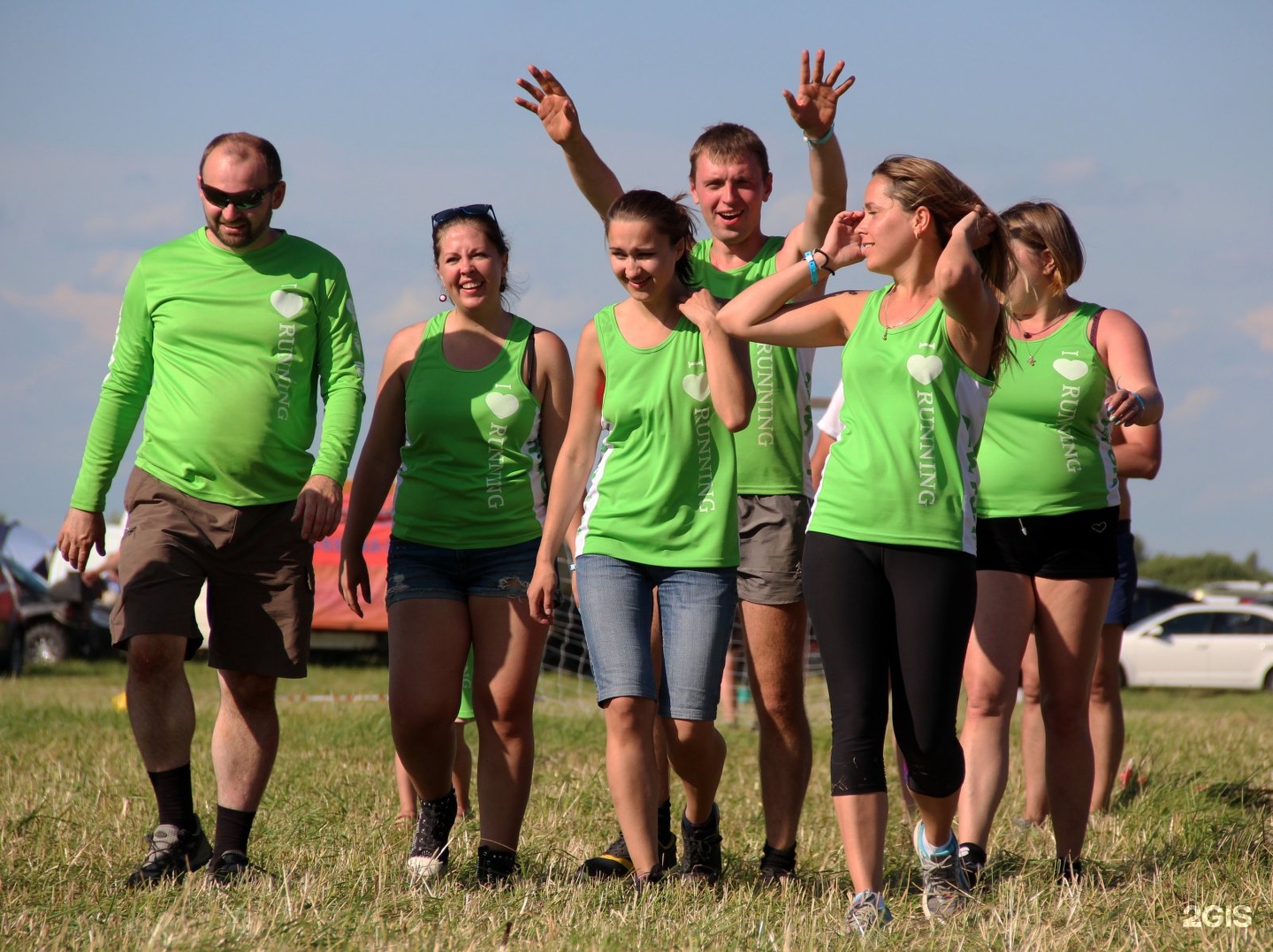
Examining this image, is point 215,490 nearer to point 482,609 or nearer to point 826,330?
point 482,609

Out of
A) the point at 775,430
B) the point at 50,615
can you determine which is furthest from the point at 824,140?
the point at 50,615

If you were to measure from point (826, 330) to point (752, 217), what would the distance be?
0.86 m

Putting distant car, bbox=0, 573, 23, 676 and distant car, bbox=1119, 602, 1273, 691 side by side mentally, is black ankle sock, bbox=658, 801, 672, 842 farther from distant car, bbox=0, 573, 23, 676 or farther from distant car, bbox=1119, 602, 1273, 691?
distant car, bbox=1119, 602, 1273, 691

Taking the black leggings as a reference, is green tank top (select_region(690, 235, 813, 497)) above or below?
above

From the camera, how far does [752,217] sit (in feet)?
16.9

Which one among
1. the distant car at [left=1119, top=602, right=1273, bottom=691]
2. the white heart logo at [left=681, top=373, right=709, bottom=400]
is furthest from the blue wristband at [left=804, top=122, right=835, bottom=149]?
the distant car at [left=1119, top=602, right=1273, bottom=691]

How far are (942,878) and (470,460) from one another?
1.99 metres

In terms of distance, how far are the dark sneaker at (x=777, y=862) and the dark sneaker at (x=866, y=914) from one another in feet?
3.03

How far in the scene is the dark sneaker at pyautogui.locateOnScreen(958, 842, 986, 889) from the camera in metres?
4.59

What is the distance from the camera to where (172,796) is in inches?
185

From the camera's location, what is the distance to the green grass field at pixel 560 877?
3627 millimetres

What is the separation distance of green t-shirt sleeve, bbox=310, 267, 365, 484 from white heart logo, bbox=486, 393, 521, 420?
44 cm

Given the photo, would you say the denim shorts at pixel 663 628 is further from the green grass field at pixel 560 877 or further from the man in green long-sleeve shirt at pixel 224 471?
the man in green long-sleeve shirt at pixel 224 471

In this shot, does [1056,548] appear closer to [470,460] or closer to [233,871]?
[470,460]
